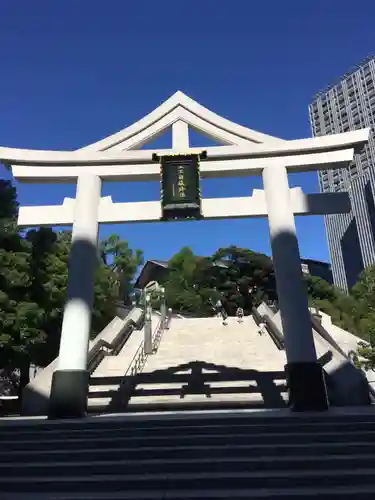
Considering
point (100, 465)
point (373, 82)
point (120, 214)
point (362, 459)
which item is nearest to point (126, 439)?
point (100, 465)

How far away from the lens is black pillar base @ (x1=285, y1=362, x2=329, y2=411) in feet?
24.3

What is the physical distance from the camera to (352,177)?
84.4 m

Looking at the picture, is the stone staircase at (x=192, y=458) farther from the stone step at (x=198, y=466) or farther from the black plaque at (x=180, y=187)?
the black plaque at (x=180, y=187)

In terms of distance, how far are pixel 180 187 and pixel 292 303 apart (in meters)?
3.53

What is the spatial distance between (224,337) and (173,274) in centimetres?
2549

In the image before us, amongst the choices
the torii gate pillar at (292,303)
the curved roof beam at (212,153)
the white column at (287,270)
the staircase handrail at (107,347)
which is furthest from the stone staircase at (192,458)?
the curved roof beam at (212,153)

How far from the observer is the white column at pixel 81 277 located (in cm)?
809

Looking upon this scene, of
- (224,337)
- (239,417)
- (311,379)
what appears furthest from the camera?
(224,337)

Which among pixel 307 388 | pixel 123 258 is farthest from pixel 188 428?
pixel 123 258

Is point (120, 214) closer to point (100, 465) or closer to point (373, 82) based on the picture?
point (100, 465)

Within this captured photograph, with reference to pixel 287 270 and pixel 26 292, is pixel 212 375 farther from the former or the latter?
pixel 26 292

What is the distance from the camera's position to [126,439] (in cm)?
554

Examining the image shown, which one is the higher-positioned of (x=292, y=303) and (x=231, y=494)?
(x=292, y=303)

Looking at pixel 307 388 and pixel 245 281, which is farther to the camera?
pixel 245 281
